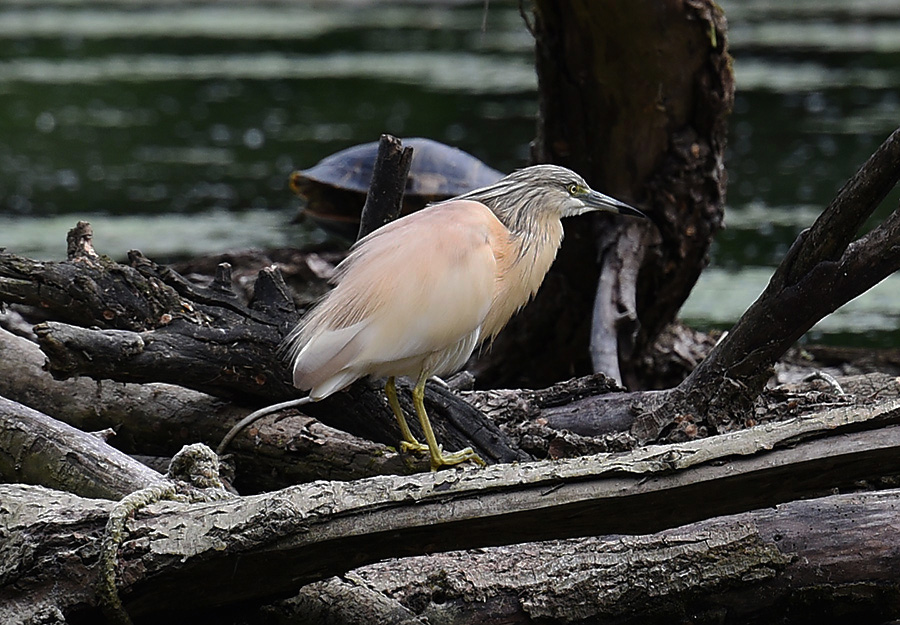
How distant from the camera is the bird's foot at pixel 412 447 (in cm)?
258

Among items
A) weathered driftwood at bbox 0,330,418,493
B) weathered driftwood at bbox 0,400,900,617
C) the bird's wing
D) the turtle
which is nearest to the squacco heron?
the bird's wing

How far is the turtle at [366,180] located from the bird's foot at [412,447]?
8.66 ft

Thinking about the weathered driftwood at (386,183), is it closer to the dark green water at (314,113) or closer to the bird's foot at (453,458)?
the bird's foot at (453,458)

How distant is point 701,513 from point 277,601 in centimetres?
70

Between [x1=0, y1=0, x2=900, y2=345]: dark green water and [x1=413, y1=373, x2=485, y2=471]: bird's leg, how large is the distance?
3.39m

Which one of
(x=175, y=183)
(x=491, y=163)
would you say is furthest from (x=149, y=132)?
(x=491, y=163)

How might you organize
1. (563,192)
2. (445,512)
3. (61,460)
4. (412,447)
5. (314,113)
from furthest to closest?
(314,113)
(563,192)
(412,447)
(61,460)
(445,512)

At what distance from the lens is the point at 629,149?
4.00 metres

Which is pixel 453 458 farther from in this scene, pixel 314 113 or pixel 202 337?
pixel 314 113

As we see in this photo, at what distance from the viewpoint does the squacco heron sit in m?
2.40

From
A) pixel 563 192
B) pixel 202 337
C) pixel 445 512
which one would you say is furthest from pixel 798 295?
pixel 202 337

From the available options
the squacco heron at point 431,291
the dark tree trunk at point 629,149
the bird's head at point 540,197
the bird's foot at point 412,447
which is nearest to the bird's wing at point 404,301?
the squacco heron at point 431,291

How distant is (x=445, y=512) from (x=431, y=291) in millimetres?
661

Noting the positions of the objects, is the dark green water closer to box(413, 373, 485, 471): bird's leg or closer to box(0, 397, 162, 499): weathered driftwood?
box(413, 373, 485, 471): bird's leg
